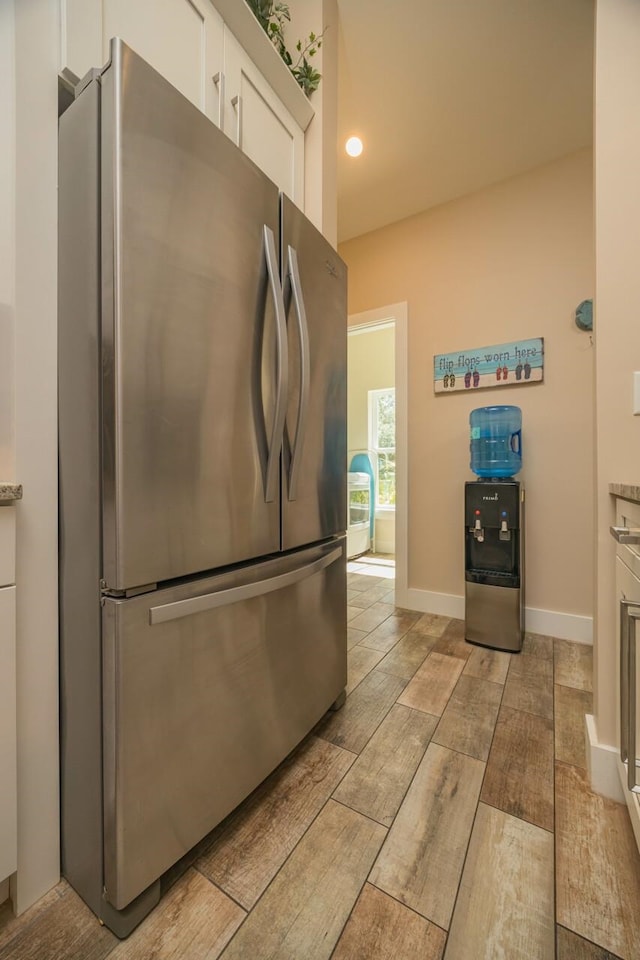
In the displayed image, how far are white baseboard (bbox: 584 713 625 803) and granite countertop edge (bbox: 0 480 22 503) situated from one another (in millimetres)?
1762

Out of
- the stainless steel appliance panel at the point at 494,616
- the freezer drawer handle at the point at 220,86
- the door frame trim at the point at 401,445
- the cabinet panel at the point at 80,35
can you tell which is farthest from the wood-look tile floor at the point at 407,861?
the freezer drawer handle at the point at 220,86

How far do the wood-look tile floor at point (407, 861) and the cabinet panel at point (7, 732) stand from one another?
19 cm

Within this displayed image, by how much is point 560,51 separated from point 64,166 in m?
2.33

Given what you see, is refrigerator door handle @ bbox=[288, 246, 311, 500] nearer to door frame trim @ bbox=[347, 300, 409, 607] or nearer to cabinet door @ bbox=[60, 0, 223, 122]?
cabinet door @ bbox=[60, 0, 223, 122]

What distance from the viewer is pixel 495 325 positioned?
255cm

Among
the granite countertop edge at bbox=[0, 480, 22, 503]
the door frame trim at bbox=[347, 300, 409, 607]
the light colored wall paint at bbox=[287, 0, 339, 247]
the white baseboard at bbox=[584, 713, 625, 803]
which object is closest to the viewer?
the granite countertop edge at bbox=[0, 480, 22, 503]

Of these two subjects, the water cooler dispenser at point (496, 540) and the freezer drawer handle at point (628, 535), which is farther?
the water cooler dispenser at point (496, 540)

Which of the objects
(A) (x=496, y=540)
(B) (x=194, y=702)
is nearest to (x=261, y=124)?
(B) (x=194, y=702)

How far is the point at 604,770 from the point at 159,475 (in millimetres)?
1587

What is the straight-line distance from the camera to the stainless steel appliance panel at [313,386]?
1.19 m

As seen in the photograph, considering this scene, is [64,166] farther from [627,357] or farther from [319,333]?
[627,357]

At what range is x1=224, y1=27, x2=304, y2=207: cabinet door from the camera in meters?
1.26

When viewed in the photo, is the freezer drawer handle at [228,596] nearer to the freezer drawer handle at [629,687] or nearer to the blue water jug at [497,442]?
the freezer drawer handle at [629,687]

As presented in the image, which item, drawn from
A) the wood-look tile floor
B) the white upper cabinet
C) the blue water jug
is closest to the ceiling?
the white upper cabinet
